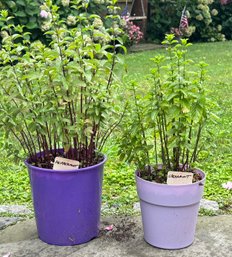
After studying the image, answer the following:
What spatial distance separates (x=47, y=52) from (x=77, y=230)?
0.84 metres

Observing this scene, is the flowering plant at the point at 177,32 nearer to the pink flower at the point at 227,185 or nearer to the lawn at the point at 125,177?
the lawn at the point at 125,177

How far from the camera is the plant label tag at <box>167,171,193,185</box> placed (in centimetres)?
240

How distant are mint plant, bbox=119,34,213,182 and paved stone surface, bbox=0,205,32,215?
75 centimetres

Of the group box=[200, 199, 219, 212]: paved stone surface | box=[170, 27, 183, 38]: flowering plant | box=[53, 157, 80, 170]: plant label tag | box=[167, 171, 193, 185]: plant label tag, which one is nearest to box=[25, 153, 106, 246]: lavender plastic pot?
box=[53, 157, 80, 170]: plant label tag

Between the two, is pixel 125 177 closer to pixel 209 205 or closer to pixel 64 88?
pixel 209 205

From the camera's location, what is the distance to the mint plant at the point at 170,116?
2.30 m

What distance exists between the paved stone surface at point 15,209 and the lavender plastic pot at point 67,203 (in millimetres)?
427

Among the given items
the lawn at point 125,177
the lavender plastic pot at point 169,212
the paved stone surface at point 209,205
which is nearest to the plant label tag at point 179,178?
the lavender plastic pot at point 169,212

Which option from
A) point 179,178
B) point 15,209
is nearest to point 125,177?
point 15,209

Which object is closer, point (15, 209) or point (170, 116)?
point (170, 116)

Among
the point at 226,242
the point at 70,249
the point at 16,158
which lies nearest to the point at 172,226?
the point at 226,242

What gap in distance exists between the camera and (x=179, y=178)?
7.88 feet

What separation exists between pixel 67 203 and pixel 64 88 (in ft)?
1.75

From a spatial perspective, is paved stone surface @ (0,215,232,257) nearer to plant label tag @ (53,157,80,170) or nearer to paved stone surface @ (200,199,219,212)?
paved stone surface @ (200,199,219,212)
